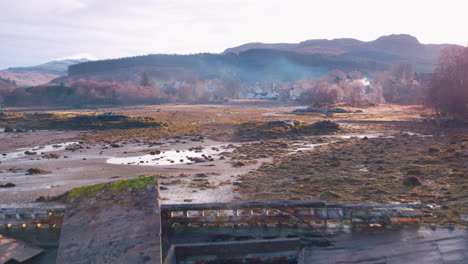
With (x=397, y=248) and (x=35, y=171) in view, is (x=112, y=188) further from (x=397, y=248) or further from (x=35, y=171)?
(x=35, y=171)

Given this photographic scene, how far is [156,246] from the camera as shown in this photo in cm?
577

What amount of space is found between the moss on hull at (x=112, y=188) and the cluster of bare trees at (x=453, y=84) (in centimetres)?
3959

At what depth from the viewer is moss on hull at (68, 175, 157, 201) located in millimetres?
6551

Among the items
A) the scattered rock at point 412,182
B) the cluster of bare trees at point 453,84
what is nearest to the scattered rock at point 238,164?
the scattered rock at point 412,182

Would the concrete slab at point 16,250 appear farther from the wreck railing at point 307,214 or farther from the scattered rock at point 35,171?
the scattered rock at point 35,171

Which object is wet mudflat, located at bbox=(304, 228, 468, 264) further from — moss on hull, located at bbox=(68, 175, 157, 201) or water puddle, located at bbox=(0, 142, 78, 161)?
water puddle, located at bbox=(0, 142, 78, 161)

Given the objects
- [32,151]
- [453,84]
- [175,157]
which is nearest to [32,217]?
[175,157]

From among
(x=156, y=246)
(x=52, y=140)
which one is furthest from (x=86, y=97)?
→ (x=156, y=246)

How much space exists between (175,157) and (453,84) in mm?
31987

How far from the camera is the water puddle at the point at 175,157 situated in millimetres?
21445

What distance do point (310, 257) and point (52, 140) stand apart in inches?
1267

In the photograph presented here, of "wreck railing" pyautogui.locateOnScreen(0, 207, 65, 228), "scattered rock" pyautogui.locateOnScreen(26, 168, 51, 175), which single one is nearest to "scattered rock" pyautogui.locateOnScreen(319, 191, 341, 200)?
"wreck railing" pyautogui.locateOnScreen(0, 207, 65, 228)

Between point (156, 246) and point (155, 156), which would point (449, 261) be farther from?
point (155, 156)

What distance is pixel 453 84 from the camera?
122 ft
